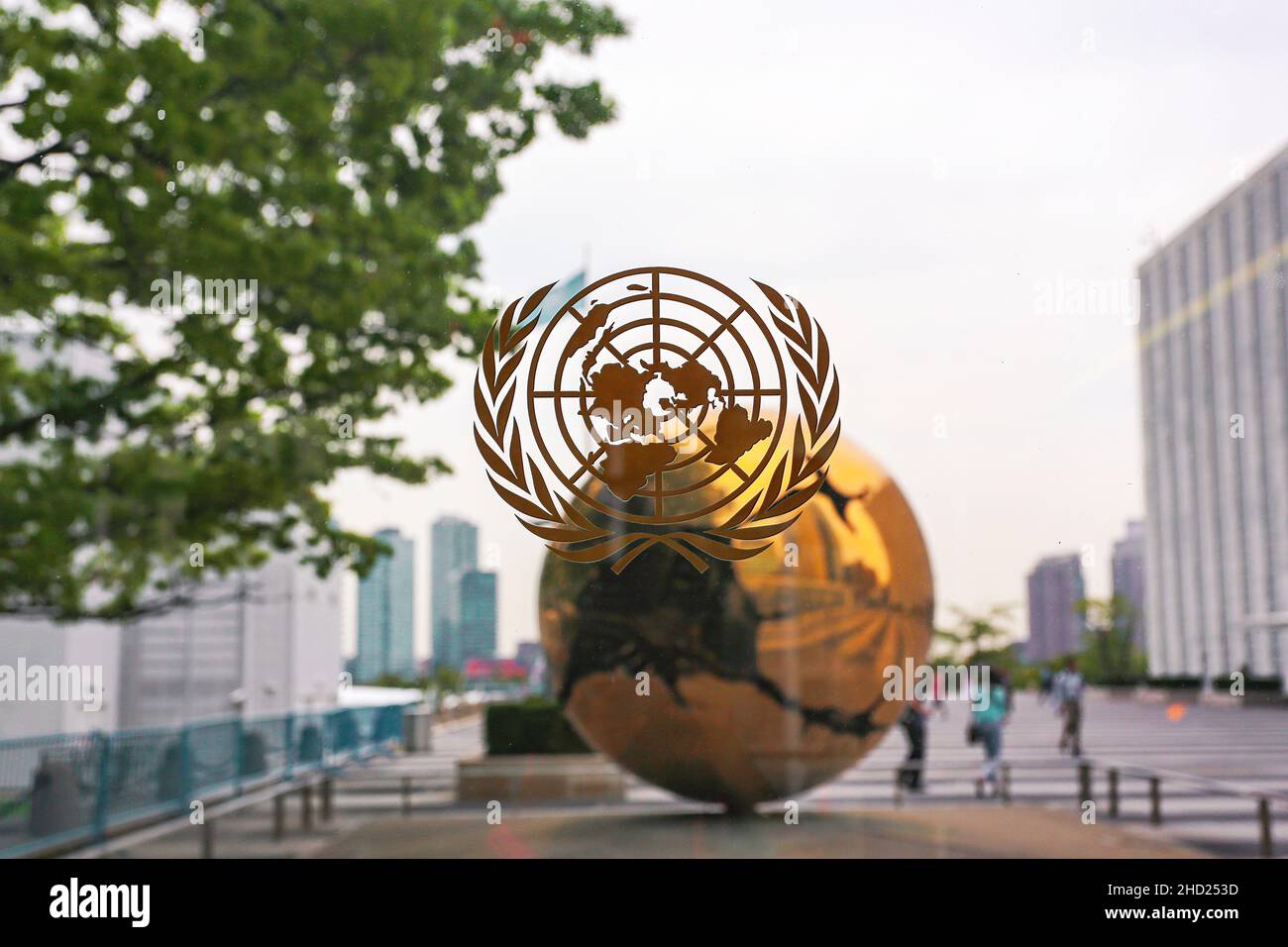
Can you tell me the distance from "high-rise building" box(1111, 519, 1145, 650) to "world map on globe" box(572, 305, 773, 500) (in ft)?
7.68

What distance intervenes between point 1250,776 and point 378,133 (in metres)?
11.2

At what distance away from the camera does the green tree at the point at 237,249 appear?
24.7 ft

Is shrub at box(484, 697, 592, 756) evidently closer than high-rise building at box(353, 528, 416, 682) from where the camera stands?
No

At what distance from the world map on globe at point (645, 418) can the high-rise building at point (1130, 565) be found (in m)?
2.34

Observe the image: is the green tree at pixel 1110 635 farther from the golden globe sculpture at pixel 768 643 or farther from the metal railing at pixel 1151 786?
the golden globe sculpture at pixel 768 643

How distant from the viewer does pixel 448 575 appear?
22.2ft

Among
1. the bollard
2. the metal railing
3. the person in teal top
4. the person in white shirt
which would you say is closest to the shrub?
the metal railing

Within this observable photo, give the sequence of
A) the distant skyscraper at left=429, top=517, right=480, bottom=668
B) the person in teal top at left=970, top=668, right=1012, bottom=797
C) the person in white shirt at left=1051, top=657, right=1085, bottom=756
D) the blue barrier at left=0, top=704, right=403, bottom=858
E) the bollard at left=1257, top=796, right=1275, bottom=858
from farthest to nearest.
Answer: the person in white shirt at left=1051, top=657, right=1085, bottom=756
the blue barrier at left=0, top=704, right=403, bottom=858
the person in teal top at left=970, top=668, right=1012, bottom=797
the bollard at left=1257, top=796, right=1275, bottom=858
the distant skyscraper at left=429, top=517, right=480, bottom=668

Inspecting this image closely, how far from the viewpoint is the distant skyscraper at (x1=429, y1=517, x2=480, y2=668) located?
661cm

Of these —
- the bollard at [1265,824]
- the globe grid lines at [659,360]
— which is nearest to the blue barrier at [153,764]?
the globe grid lines at [659,360]

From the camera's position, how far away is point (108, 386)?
8391 millimetres

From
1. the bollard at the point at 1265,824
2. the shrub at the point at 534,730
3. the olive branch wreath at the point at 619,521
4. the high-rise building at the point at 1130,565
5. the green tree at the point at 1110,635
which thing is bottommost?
the bollard at the point at 1265,824

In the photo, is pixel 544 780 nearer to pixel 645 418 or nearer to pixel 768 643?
pixel 768 643

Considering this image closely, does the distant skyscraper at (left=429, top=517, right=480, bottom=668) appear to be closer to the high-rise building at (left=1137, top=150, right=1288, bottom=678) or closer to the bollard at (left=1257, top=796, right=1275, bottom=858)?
the high-rise building at (left=1137, top=150, right=1288, bottom=678)
